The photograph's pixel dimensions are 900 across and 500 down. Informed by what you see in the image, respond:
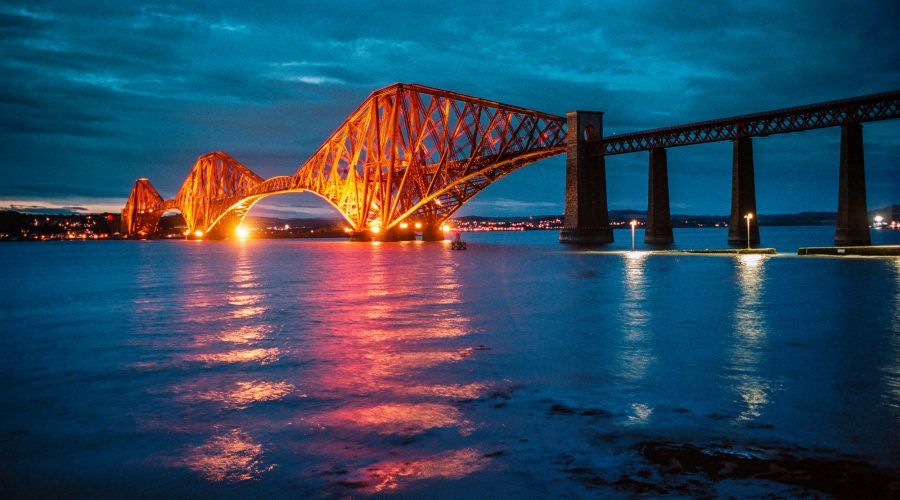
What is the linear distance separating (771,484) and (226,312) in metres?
17.8

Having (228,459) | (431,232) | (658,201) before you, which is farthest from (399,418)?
(431,232)

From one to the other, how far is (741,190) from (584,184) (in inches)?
803

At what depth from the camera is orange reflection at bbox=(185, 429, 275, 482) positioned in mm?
6062

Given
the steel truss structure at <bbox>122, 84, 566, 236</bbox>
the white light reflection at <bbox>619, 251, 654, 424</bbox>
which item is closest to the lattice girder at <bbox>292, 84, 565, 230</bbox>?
the steel truss structure at <bbox>122, 84, 566, 236</bbox>

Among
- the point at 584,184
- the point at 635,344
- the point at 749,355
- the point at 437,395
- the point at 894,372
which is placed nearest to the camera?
the point at 437,395

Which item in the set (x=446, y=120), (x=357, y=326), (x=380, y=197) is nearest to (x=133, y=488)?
(x=357, y=326)

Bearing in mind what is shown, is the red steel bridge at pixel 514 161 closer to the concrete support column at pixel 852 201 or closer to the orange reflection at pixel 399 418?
the concrete support column at pixel 852 201

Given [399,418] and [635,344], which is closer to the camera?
[399,418]

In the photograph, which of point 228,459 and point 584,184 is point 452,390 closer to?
point 228,459

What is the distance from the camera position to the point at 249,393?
368 inches

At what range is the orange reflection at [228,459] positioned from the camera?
6.06 meters

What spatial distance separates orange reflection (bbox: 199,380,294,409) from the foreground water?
0.06m

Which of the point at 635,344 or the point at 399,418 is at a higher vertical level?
the point at 399,418

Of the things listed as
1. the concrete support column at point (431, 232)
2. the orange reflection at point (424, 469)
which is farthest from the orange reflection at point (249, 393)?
the concrete support column at point (431, 232)
